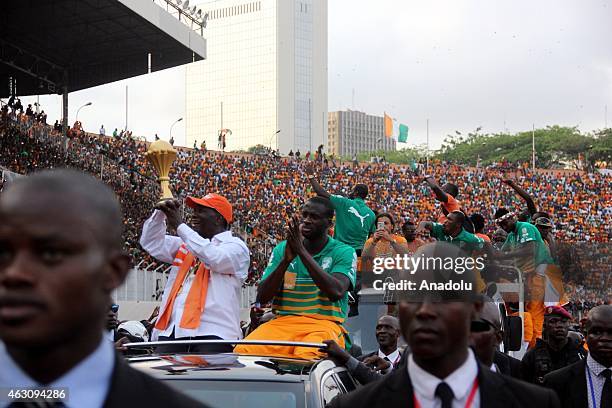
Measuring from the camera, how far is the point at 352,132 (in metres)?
171

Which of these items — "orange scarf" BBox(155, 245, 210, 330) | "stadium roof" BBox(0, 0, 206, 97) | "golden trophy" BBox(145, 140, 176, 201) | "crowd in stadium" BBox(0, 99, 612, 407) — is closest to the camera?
"crowd in stadium" BBox(0, 99, 612, 407)

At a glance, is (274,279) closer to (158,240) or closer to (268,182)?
(158,240)

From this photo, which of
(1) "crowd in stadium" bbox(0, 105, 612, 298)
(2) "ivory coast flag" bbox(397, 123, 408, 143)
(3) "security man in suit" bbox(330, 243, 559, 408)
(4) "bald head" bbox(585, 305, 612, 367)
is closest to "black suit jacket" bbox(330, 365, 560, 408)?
(3) "security man in suit" bbox(330, 243, 559, 408)

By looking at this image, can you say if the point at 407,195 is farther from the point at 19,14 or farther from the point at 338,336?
the point at 338,336

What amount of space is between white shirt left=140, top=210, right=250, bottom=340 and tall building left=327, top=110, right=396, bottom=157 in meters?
158

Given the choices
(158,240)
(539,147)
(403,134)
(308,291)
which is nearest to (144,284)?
(158,240)

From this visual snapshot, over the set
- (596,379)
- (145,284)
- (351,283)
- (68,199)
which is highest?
(68,199)

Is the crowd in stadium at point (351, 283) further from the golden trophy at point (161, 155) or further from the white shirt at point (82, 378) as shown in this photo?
the golden trophy at point (161, 155)

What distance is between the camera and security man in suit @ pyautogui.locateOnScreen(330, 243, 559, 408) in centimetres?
274

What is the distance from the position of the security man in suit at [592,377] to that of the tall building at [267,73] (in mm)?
109966

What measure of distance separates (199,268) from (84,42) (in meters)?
27.7

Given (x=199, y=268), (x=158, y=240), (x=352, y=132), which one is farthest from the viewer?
(x=352, y=132)

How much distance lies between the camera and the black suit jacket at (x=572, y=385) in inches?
202

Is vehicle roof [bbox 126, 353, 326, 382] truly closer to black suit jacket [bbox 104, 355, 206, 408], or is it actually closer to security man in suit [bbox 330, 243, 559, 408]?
security man in suit [bbox 330, 243, 559, 408]
